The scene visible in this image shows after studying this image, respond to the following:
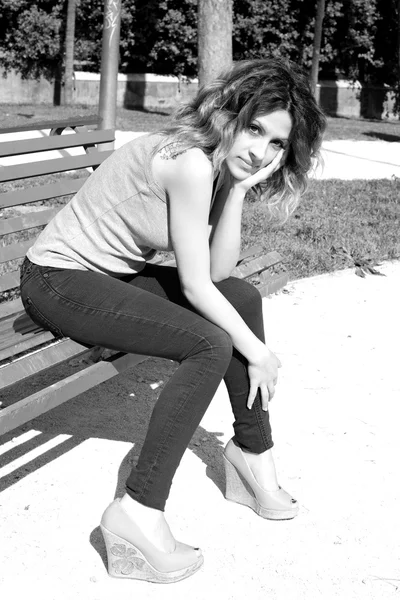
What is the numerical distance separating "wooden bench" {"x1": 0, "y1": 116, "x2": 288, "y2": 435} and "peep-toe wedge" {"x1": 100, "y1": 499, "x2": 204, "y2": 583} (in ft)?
1.31

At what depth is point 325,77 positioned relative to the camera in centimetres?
2644

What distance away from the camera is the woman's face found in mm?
2652

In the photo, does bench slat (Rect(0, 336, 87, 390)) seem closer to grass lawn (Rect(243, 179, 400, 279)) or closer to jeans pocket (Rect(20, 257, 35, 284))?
jeans pocket (Rect(20, 257, 35, 284))

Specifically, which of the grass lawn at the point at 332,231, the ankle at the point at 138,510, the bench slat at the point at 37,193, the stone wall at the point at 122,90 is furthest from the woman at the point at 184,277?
the stone wall at the point at 122,90

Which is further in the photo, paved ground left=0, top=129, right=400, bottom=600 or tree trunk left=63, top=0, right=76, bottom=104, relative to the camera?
tree trunk left=63, top=0, right=76, bottom=104

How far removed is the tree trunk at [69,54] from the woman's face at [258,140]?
66.1 feet

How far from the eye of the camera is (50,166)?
3984 millimetres

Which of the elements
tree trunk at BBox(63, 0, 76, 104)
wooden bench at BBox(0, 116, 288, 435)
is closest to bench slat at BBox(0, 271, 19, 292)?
wooden bench at BBox(0, 116, 288, 435)

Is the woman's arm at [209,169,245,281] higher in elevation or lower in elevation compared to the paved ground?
higher

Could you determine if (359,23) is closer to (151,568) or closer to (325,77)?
(325,77)

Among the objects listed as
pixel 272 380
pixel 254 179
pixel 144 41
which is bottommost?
pixel 272 380

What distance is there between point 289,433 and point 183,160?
1.35 metres

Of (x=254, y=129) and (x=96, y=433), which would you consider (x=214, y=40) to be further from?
(x=254, y=129)

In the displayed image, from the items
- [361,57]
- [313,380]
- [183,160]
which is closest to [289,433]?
[313,380]
